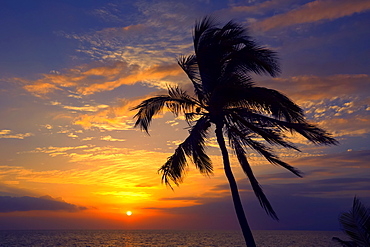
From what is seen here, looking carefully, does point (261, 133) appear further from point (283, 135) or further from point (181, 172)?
point (181, 172)

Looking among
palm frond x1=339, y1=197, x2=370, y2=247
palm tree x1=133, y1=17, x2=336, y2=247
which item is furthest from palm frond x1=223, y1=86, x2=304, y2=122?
palm frond x1=339, y1=197, x2=370, y2=247

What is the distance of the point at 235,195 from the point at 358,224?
630cm

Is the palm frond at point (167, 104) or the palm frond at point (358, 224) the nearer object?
the palm frond at point (358, 224)

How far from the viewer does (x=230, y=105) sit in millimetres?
14625

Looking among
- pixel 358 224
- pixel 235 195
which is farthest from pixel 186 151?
pixel 358 224

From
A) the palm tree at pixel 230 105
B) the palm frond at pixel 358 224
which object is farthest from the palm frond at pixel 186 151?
the palm frond at pixel 358 224

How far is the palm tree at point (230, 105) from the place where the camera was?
1347 cm

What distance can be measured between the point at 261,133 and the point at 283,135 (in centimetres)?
97

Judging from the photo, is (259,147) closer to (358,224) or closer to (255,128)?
(255,128)

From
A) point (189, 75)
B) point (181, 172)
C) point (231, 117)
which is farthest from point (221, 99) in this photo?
point (181, 172)

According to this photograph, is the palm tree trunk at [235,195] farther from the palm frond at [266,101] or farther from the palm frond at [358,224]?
the palm frond at [358,224]

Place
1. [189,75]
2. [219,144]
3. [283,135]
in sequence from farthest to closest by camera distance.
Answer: [189,75]
[219,144]
[283,135]

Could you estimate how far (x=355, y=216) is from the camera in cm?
754

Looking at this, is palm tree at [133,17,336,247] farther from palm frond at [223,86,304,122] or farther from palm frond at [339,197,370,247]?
palm frond at [339,197,370,247]
